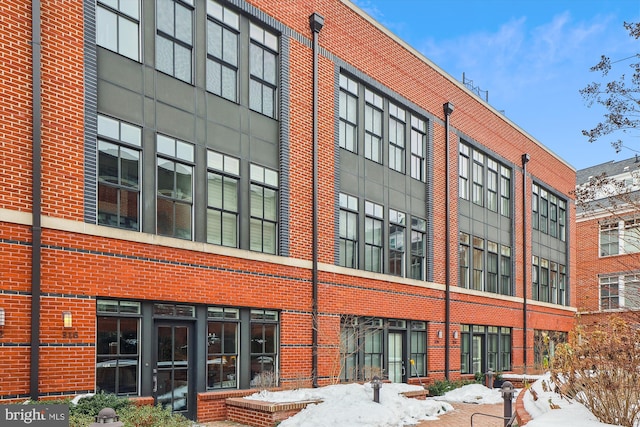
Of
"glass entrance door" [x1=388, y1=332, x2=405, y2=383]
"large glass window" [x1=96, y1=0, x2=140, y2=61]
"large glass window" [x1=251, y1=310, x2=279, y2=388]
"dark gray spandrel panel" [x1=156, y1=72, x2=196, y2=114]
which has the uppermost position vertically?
"large glass window" [x1=96, y1=0, x2=140, y2=61]

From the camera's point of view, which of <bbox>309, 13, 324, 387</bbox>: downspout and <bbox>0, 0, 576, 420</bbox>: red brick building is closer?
<bbox>0, 0, 576, 420</bbox>: red brick building

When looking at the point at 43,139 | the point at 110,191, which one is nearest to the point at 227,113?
the point at 110,191

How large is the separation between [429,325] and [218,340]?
32.1ft

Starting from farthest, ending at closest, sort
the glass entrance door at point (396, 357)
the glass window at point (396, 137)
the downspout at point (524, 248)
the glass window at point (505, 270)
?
the downspout at point (524, 248) < the glass window at point (505, 270) < the glass window at point (396, 137) < the glass entrance door at point (396, 357)

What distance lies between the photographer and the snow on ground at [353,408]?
11.9m

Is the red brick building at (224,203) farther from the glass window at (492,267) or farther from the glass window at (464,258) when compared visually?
the glass window at (492,267)

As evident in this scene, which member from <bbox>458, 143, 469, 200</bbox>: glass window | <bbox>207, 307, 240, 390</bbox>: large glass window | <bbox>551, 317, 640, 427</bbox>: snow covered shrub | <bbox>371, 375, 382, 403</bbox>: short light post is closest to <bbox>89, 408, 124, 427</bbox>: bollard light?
<bbox>551, 317, 640, 427</bbox>: snow covered shrub

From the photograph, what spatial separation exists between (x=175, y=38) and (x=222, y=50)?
1.41m

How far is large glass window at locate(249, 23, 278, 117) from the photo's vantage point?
1515 centimetres

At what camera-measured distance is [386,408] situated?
1302 centimetres

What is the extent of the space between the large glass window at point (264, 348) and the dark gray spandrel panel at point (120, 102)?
17.7 feet

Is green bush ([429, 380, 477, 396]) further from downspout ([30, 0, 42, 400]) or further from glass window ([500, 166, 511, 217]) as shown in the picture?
downspout ([30, 0, 42, 400])

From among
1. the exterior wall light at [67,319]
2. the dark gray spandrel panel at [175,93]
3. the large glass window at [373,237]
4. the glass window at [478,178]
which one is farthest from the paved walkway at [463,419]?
the glass window at [478,178]

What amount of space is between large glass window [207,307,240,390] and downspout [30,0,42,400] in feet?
13.4
